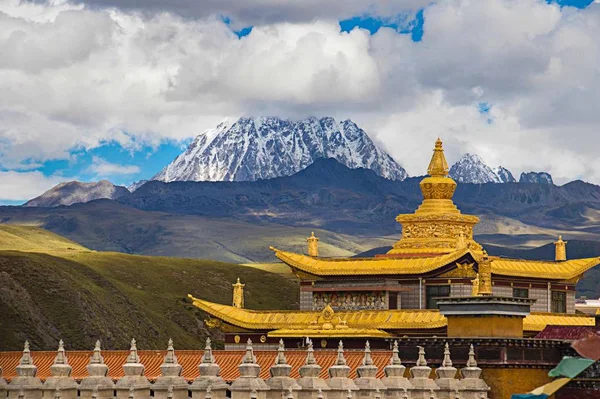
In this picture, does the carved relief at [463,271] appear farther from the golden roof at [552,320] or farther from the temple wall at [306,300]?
the temple wall at [306,300]

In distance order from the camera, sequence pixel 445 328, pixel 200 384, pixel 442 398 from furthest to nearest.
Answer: pixel 445 328, pixel 442 398, pixel 200 384

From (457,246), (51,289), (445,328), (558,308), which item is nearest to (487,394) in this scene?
(445,328)

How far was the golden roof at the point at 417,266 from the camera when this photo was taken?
7412 centimetres

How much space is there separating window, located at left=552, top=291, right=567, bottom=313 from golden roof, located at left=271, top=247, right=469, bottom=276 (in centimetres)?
822

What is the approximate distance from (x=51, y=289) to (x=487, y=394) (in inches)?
3781

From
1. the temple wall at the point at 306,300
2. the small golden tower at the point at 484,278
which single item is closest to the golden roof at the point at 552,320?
the small golden tower at the point at 484,278

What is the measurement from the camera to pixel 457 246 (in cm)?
7381

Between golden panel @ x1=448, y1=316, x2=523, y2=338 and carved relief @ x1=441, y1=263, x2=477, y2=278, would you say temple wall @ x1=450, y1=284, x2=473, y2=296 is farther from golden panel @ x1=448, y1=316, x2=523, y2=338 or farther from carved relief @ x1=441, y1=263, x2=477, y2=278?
golden panel @ x1=448, y1=316, x2=523, y2=338

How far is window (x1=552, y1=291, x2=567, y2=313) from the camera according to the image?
3120 inches

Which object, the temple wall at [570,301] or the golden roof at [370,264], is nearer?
the golden roof at [370,264]

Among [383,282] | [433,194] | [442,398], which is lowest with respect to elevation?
[442,398]

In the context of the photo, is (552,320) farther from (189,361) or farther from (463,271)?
(189,361)

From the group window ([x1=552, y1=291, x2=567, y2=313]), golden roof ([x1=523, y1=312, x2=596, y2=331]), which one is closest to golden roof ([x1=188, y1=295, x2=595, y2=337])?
golden roof ([x1=523, y1=312, x2=596, y2=331])

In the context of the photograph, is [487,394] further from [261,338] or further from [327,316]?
[261,338]
